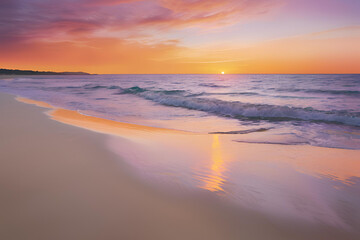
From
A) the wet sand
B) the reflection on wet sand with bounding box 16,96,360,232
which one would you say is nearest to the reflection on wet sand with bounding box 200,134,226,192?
the reflection on wet sand with bounding box 16,96,360,232

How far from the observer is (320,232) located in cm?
224

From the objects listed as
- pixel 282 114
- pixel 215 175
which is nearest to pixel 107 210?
pixel 215 175

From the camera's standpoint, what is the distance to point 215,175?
356 centimetres

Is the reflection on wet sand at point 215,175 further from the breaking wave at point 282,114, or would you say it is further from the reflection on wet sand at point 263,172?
the breaking wave at point 282,114

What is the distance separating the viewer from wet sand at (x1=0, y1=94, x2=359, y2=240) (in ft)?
6.90

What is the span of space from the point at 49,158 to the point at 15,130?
9.41 feet

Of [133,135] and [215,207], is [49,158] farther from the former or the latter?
[215,207]

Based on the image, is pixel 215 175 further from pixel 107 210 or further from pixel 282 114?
pixel 282 114

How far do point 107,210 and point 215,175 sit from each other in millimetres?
1803

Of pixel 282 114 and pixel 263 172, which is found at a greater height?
pixel 282 114

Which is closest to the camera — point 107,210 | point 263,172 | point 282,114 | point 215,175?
point 107,210

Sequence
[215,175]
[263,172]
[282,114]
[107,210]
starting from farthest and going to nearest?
[282,114] < [263,172] < [215,175] < [107,210]

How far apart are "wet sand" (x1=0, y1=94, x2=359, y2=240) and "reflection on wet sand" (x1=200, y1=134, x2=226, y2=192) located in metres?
0.24

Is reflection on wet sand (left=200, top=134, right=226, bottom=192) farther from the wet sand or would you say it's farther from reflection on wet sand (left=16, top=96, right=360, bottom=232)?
the wet sand
